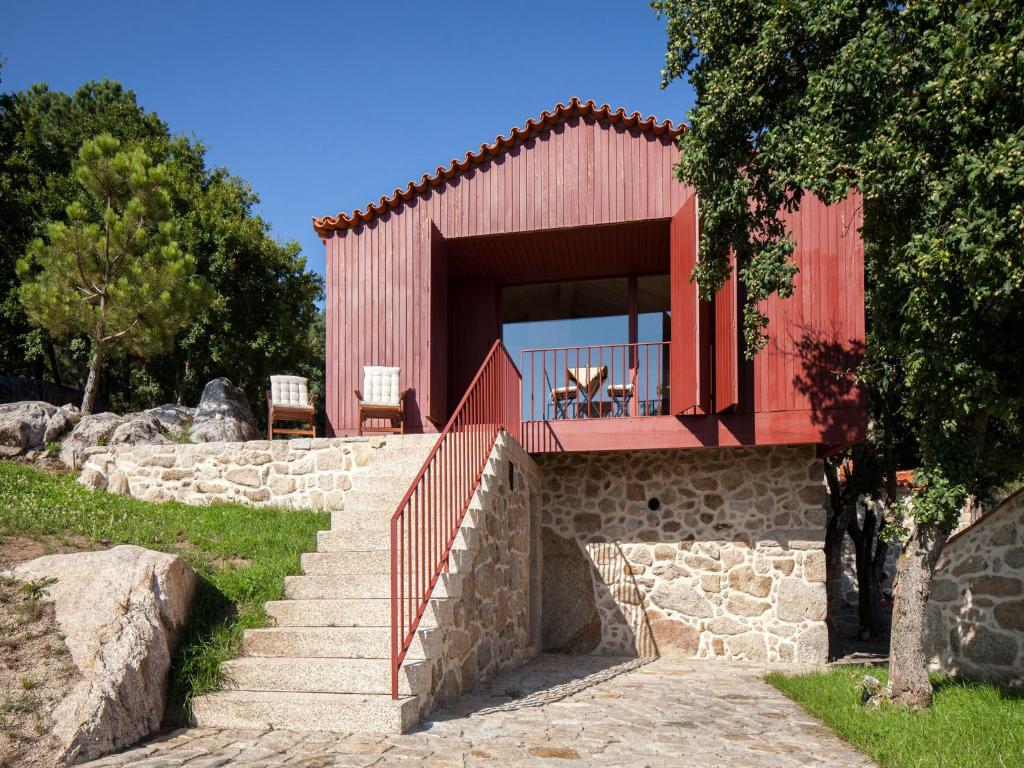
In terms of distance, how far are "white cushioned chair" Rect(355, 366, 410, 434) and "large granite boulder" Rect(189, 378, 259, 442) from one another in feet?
7.59

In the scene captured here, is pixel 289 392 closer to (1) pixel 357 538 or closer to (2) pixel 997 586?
(1) pixel 357 538

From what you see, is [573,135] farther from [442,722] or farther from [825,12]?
[442,722]

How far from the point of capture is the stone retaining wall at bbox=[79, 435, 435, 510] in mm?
8617

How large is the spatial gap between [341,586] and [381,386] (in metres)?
4.20

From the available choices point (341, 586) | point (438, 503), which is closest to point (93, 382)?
point (341, 586)

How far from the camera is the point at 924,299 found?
5.13 metres

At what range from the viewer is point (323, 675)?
16.2 feet

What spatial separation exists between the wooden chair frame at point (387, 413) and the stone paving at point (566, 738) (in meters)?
3.75

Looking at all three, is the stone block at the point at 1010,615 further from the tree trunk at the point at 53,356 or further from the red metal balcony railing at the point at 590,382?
Result: the tree trunk at the point at 53,356

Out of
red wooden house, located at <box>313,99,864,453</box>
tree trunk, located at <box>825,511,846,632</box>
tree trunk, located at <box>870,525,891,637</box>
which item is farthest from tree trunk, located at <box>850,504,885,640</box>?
red wooden house, located at <box>313,99,864,453</box>

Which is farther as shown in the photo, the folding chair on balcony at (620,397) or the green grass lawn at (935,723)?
the folding chair on balcony at (620,397)

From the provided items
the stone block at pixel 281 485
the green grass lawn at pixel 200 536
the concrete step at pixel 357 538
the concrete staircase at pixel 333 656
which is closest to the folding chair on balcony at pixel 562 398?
the green grass lawn at pixel 200 536

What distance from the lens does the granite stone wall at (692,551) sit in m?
8.73

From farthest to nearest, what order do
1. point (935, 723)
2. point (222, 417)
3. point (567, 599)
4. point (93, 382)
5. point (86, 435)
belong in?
1. point (93, 382)
2. point (222, 417)
3. point (86, 435)
4. point (567, 599)
5. point (935, 723)
